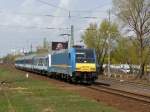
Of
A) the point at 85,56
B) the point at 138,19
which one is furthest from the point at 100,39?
the point at 85,56

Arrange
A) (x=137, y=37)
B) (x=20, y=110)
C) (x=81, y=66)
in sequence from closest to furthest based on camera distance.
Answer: (x=20, y=110)
(x=81, y=66)
(x=137, y=37)

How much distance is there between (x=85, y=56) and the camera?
44.0 m

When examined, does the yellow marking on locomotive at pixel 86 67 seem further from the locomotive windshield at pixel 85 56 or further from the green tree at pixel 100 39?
the green tree at pixel 100 39

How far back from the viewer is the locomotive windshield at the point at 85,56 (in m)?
43.6

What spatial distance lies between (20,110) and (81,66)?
22.8 metres

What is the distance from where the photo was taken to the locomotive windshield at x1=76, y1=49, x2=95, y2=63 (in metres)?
43.6

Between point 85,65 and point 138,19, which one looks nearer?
point 85,65

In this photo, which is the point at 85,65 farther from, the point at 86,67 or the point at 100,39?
the point at 100,39

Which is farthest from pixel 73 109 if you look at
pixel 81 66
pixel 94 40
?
pixel 94 40

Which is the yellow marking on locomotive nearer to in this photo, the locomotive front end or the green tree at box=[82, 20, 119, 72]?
the locomotive front end

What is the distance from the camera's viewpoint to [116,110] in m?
20.7

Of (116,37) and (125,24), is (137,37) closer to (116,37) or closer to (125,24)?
(125,24)

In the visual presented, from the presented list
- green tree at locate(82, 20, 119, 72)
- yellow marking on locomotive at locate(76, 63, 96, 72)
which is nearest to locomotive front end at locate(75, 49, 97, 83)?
yellow marking on locomotive at locate(76, 63, 96, 72)

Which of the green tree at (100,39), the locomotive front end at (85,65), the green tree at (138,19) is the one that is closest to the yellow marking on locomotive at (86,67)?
the locomotive front end at (85,65)
